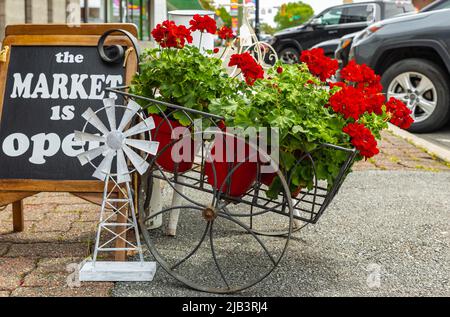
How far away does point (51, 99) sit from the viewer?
367 centimetres

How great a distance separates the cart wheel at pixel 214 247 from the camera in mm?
3119

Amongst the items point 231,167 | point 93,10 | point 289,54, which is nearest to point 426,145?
point 231,167

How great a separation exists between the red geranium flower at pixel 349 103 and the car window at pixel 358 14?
51.3 feet

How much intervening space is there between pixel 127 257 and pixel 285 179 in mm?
928

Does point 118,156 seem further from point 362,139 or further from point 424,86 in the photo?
point 424,86

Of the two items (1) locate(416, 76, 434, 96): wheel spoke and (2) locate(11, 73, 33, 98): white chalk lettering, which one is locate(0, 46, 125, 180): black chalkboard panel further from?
(1) locate(416, 76, 434, 96): wheel spoke

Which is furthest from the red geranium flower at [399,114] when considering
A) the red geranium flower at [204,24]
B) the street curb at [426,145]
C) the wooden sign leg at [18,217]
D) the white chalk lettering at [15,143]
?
the street curb at [426,145]

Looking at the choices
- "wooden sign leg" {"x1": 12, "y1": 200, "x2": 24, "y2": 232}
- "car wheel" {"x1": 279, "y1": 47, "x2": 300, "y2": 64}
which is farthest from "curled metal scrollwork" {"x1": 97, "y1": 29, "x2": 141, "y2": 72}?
"car wheel" {"x1": 279, "y1": 47, "x2": 300, "y2": 64}

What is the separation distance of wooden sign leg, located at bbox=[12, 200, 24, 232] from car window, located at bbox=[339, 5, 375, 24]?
1535 centimetres

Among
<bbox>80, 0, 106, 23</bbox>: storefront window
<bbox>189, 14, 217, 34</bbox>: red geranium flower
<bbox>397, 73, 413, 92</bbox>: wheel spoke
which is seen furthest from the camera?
<bbox>80, 0, 106, 23</bbox>: storefront window

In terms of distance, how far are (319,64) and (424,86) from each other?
196 inches

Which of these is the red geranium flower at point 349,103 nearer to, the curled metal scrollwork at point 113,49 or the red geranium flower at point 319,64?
the red geranium flower at point 319,64

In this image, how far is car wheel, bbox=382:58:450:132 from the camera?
26.1 ft
